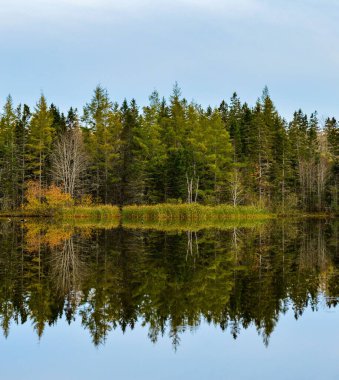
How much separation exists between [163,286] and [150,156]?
5029 centimetres

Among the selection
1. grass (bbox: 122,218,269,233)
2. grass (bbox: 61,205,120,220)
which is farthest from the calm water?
grass (bbox: 61,205,120,220)

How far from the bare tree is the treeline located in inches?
5.5

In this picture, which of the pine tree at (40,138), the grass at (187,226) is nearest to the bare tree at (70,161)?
the pine tree at (40,138)

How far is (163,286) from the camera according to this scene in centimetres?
1340

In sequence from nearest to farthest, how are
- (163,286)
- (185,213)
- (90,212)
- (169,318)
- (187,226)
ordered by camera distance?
(169,318) < (163,286) < (187,226) < (185,213) < (90,212)

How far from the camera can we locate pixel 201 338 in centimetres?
924

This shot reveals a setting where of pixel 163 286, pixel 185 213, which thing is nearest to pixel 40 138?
pixel 185 213

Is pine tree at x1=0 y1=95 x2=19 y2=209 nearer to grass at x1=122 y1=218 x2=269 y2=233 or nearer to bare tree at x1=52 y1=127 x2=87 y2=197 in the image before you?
bare tree at x1=52 y1=127 x2=87 y2=197

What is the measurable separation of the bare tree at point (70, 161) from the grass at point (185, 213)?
371 inches

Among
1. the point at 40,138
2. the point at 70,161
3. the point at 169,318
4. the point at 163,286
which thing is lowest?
the point at 169,318

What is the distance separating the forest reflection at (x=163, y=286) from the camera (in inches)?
409

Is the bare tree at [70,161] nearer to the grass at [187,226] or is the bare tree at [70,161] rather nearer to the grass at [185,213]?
the grass at [185,213]

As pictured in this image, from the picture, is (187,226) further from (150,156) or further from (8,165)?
(8,165)

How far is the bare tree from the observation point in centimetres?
5706
